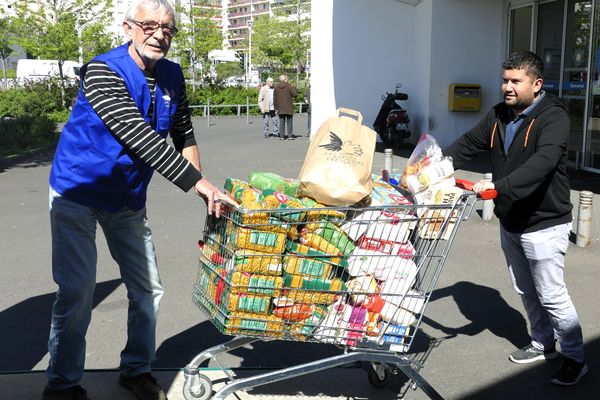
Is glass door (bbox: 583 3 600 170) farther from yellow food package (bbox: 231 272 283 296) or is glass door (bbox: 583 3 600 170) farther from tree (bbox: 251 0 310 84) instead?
tree (bbox: 251 0 310 84)

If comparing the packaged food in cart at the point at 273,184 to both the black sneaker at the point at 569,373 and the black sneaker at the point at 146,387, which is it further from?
the black sneaker at the point at 569,373

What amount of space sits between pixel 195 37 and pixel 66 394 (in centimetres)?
3730

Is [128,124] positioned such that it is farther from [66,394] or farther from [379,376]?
[379,376]

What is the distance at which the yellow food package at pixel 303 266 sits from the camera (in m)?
3.46

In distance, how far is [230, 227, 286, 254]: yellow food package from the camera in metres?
3.38

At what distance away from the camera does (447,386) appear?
4.40 metres

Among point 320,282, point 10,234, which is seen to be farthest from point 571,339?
point 10,234

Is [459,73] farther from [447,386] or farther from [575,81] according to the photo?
[447,386]

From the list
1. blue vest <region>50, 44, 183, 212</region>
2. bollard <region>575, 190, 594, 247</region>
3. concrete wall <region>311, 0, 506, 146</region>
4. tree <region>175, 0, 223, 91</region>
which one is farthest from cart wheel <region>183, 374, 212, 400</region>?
tree <region>175, 0, 223, 91</region>

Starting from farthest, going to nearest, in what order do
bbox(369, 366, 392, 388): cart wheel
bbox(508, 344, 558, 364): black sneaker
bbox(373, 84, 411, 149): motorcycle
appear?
bbox(373, 84, 411, 149): motorcycle < bbox(508, 344, 558, 364): black sneaker < bbox(369, 366, 392, 388): cart wheel

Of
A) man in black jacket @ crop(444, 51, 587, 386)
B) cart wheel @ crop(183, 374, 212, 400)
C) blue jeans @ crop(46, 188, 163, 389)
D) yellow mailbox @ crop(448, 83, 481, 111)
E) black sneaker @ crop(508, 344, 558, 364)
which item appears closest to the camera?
blue jeans @ crop(46, 188, 163, 389)

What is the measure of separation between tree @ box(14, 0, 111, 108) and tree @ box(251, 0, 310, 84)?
31692 mm

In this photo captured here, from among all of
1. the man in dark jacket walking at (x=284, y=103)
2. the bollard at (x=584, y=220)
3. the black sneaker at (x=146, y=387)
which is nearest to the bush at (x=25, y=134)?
the man in dark jacket walking at (x=284, y=103)

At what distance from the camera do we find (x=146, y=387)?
13.0 feet
